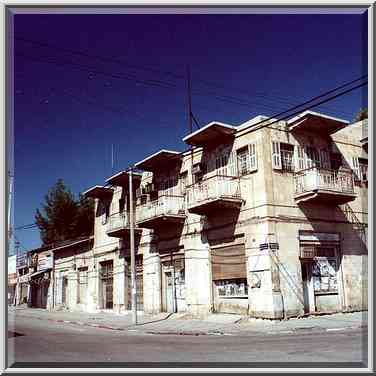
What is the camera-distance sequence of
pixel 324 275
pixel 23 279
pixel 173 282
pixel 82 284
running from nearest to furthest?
pixel 324 275, pixel 173 282, pixel 82 284, pixel 23 279

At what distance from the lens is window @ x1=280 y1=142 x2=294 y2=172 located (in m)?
18.7

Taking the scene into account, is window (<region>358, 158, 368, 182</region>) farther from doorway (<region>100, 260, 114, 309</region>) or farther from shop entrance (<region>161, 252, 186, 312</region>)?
doorway (<region>100, 260, 114, 309</region>)

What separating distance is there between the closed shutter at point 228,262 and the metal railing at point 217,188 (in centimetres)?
216

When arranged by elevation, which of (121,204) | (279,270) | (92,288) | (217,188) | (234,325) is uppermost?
(217,188)

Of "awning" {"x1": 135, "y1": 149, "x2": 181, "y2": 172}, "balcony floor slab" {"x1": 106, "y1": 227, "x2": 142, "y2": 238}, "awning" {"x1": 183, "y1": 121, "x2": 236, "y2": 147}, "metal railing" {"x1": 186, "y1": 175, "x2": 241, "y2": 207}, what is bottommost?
"balcony floor slab" {"x1": 106, "y1": 227, "x2": 142, "y2": 238}

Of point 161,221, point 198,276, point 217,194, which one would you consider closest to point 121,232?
point 161,221

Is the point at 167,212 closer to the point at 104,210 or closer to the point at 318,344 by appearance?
the point at 104,210

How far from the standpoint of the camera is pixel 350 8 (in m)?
6.02

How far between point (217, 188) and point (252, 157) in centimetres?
190

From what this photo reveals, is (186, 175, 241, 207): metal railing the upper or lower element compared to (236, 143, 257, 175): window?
lower

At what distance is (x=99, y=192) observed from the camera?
92.6ft

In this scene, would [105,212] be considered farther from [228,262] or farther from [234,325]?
[234,325]

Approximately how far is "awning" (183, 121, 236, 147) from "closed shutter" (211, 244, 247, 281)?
4.65 meters

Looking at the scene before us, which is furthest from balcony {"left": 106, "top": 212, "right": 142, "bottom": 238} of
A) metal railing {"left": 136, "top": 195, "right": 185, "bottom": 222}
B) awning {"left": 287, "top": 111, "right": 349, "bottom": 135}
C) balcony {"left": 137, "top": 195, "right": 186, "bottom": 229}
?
awning {"left": 287, "top": 111, "right": 349, "bottom": 135}
